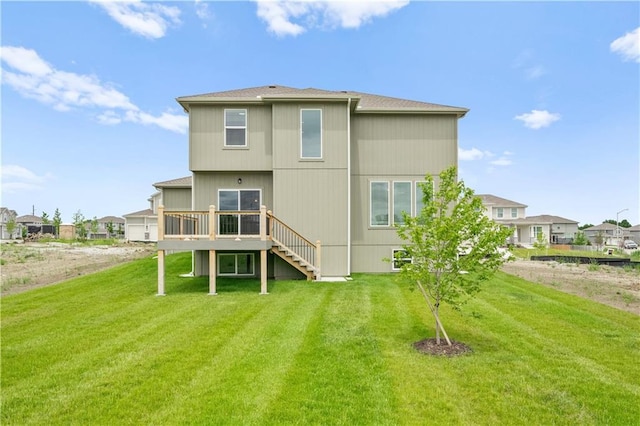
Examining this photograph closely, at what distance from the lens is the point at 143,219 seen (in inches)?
1521

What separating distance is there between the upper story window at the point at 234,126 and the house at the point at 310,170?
37 mm

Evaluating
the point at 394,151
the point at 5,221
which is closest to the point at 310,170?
the point at 394,151

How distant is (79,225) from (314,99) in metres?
47.1

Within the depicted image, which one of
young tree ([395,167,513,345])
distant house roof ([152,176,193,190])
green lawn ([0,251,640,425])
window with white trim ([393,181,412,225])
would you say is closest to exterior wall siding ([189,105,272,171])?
distant house roof ([152,176,193,190])

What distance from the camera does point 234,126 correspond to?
42.0 ft

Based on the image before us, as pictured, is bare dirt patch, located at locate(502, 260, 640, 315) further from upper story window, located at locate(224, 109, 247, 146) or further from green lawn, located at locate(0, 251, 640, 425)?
upper story window, located at locate(224, 109, 247, 146)

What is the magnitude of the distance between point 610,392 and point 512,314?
3891 mm

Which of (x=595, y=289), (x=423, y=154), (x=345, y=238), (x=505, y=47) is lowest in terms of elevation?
(x=595, y=289)

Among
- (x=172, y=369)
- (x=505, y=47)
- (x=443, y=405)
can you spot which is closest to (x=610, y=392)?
(x=443, y=405)

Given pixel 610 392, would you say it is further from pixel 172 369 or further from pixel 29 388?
pixel 29 388

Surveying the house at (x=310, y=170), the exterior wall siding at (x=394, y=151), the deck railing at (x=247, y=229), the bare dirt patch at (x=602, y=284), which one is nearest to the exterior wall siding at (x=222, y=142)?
the house at (x=310, y=170)

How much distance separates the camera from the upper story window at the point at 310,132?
12.5m

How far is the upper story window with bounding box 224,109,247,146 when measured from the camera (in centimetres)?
1280

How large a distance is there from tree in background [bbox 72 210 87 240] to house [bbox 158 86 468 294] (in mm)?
40961
